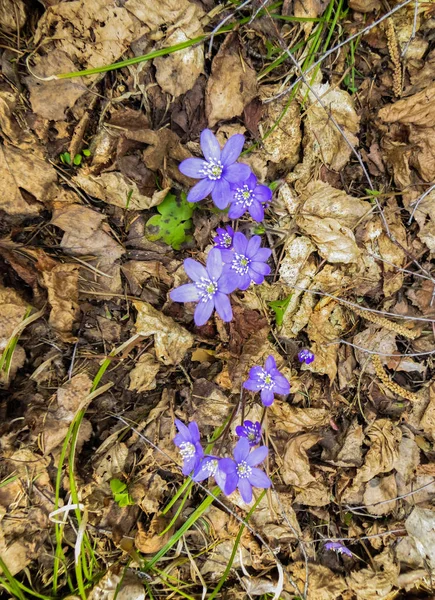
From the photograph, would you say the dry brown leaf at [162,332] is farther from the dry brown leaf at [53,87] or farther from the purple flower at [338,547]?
the purple flower at [338,547]

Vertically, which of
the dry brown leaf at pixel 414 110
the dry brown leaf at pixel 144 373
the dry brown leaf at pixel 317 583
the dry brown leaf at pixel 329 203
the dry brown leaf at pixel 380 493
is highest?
the dry brown leaf at pixel 414 110

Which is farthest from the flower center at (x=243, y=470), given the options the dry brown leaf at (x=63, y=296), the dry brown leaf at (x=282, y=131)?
the dry brown leaf at (x=282, y=131)

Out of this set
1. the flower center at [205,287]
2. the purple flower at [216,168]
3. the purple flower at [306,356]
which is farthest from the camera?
the purple flower at [306,356]

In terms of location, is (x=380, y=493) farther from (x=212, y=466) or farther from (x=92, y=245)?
(x=92, y=245)

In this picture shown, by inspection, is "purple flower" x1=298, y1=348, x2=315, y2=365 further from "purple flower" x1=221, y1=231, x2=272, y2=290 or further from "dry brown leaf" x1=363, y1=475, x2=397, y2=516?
"dry brown leaf" x1=363, y1=475, x2=397, y2=516

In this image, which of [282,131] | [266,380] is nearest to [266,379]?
[266,380]

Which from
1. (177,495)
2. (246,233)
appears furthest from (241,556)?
(246,233)

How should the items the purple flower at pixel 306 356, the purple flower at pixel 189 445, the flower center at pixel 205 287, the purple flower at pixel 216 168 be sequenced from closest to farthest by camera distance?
1. the purple flower at pixel 216 168
2. the flower center at pixel 205 287
3. the purple flower at pixel 189 445
4. the purple flower at pixel 306 356

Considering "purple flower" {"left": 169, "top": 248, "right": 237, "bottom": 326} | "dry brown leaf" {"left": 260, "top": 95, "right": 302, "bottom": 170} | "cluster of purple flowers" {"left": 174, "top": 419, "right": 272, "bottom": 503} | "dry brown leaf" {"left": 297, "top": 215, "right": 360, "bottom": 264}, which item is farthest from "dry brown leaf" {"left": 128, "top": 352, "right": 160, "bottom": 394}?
"dry brown leaf" {"left": 260, "top": 95, "right": 302, "bottom": 170}
